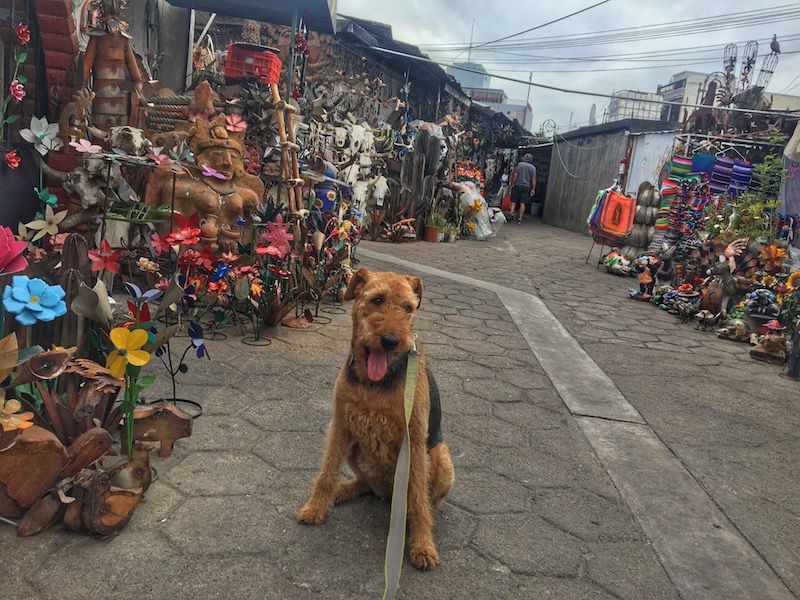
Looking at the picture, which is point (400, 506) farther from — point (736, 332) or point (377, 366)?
point (736, 332)

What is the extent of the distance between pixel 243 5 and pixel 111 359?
21.2 ft

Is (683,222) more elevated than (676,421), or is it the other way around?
(683,222)

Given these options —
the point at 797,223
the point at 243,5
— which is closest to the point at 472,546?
the point at 243,5

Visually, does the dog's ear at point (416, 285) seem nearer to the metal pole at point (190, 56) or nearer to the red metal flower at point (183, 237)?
the red metal flower at point (183, 237)

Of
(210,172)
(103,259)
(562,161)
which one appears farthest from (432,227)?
(562,161)

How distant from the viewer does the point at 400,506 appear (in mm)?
1927

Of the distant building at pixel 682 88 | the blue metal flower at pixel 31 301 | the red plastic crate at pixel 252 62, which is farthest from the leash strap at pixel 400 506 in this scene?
the distant building at pixel 682 88

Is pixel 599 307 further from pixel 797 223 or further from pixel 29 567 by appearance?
pixel 29 567

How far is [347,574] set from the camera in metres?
2.02

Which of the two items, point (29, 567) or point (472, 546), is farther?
point (472, 546)

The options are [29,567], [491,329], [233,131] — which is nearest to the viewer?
[29,567]

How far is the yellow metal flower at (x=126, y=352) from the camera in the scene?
2.17 metres

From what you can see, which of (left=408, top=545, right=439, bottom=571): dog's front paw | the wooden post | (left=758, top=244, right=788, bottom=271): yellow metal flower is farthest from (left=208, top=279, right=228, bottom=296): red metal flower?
(left=758, top=244, right=788, bottom=271): yellow metal flower

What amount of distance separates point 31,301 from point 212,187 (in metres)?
2.72
